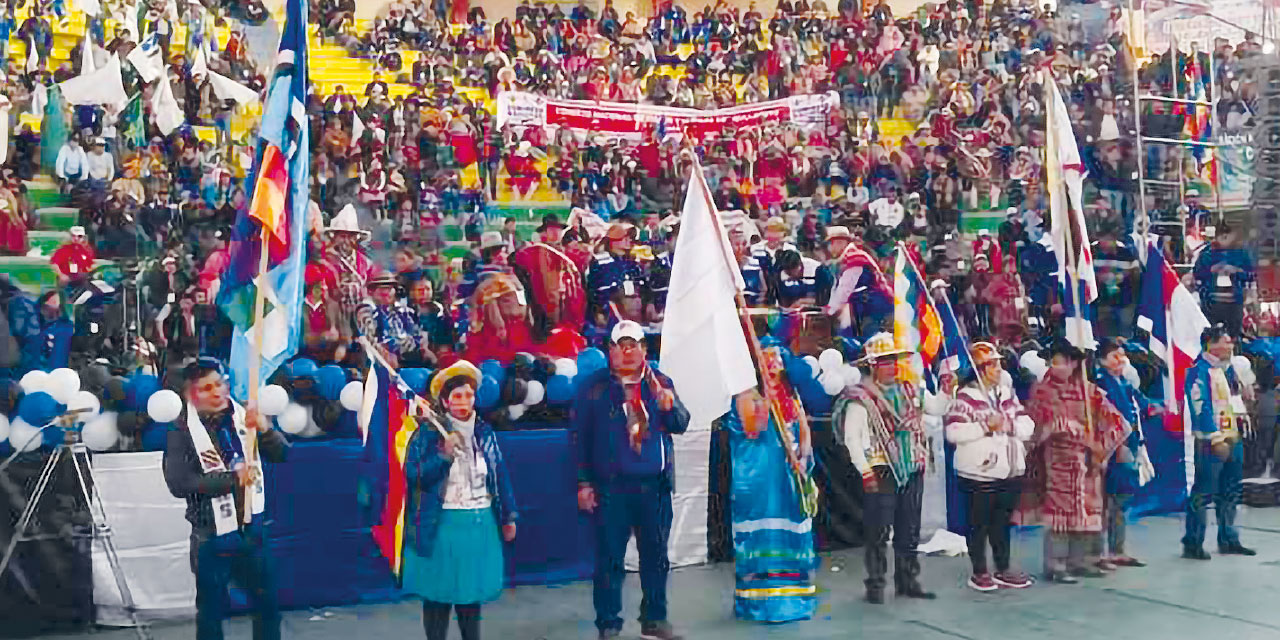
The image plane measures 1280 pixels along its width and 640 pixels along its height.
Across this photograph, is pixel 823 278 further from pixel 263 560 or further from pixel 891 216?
pixel 263 560

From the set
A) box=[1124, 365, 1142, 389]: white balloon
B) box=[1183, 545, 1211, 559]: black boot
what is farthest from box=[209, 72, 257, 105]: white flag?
box=[1183, 545, 1211, 559]: black boot

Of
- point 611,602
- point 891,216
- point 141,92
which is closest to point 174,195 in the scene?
point 141,92

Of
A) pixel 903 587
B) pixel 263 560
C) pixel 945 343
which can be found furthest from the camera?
pixel 945 343

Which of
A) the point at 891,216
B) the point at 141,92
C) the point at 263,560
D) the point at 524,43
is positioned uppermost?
the point at 524,43

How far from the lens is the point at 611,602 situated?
798 centimetres

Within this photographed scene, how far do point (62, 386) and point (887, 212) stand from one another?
43.5ft

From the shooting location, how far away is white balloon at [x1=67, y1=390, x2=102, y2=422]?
793cm

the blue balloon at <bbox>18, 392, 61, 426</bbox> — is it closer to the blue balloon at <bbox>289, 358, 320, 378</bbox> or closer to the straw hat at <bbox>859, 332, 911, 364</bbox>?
the blue balloon at <bbox>289, 358, 320, 378</bbox>

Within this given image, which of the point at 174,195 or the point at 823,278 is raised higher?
the point at 174,195

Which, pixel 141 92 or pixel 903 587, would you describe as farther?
pixel 141 92

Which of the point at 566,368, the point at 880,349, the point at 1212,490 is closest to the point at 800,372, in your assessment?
the point at 880,349

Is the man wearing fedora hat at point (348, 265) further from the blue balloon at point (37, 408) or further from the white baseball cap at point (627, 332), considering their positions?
the white baseball cap at point (627, 332)

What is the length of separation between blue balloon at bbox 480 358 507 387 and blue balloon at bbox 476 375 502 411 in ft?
0.10

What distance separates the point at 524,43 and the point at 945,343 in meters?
17.4
